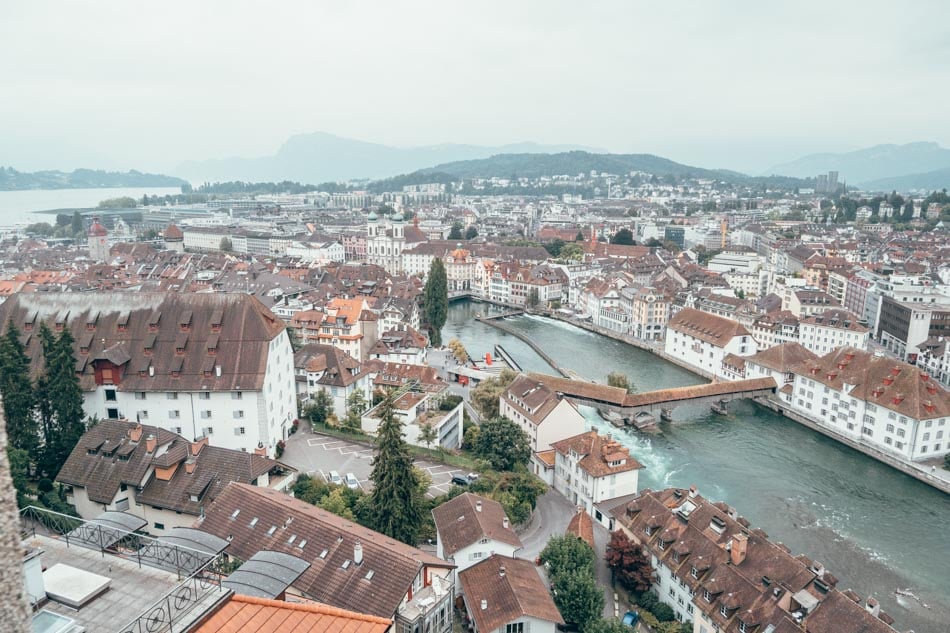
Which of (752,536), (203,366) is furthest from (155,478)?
(752,536)

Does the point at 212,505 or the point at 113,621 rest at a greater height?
the point at 113,621

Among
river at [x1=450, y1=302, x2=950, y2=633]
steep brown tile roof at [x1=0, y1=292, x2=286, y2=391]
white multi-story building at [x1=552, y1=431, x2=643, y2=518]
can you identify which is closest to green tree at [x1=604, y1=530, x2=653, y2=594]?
white multi-story building at [x1=552, y1=431, x2=643, y2=518]

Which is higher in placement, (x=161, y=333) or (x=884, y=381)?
(x=161, y=333)

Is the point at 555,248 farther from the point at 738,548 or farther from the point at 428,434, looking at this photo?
the point at 738,548

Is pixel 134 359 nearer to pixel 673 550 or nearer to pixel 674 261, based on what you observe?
pixel 673 550

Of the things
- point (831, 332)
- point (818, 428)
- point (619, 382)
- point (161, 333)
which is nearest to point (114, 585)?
point (161, 333)

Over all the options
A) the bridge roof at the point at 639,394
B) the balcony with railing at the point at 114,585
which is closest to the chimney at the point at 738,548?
the balcony with railing at the point at 114,585

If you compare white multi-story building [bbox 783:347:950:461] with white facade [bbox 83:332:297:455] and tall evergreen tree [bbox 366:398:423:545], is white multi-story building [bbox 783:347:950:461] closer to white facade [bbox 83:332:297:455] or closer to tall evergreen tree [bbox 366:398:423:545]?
tall evergreen tree [bbox 366:398:423:545]

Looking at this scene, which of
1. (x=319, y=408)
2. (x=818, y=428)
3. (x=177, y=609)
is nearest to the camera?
(x=177, y=609)
